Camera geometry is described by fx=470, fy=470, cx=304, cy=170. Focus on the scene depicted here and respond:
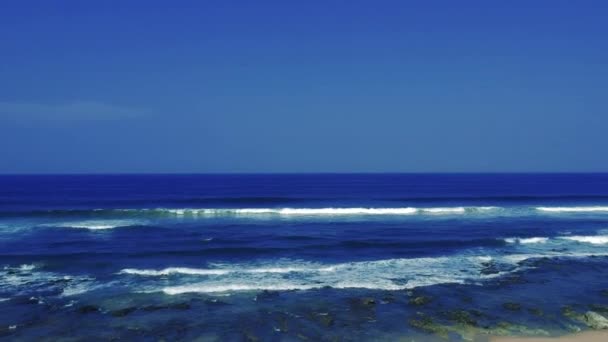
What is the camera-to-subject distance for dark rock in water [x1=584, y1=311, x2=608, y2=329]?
13.4m

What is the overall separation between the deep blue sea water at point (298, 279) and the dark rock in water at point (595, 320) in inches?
9.6

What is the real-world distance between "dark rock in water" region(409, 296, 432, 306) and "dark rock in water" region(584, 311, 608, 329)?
180 inches

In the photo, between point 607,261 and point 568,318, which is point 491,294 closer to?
point 568,318

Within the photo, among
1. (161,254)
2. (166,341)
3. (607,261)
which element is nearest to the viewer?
(166,341)

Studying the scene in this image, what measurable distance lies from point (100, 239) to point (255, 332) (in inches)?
729

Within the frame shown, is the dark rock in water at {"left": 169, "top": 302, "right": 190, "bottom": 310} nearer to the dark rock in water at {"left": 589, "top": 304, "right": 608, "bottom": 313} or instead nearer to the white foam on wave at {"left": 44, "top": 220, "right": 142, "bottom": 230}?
the dark rock in water at {"left": 589, "top": 304, "right": 608, "bottom": 313}

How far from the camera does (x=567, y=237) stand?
2880cm

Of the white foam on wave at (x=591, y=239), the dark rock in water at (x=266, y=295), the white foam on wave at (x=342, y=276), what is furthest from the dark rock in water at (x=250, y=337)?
the white foam on wave at (x=591, y=239)

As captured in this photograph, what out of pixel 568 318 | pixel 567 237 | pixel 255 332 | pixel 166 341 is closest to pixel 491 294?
pixel 568 318

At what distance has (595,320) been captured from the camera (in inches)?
537

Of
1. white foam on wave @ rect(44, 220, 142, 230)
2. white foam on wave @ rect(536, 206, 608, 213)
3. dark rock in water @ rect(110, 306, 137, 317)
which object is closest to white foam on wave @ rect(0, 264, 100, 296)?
dark rock in water @ rect(110, 306, 137, 317)

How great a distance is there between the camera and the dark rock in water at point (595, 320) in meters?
13.4

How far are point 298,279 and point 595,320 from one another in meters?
10.0

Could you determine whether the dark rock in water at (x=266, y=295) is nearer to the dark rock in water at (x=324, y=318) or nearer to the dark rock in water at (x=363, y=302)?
the dark rock in water at (x=324, y=318)
